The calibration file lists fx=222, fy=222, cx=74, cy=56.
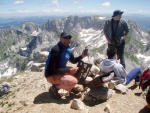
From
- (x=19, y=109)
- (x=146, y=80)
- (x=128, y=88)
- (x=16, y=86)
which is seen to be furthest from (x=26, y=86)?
(x=146, y=80)

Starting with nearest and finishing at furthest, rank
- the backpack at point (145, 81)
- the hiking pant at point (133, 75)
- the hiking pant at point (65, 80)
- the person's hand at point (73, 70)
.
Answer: the backpack at point (145, 81)
the hiking pant at point (65, 80)
the person's hand at point (73, 70)
the hiking pant at point (133, 75)

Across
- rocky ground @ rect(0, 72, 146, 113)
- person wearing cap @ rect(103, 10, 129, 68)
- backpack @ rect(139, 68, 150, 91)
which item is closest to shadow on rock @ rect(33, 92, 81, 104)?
rocky ground @ rect(0, 72, 146, 113)

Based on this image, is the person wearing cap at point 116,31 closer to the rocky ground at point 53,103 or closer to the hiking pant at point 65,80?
the rocky ground at point 53,103

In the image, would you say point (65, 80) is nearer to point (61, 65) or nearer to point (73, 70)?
point (61, 65)

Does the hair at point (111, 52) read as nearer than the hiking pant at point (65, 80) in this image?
No

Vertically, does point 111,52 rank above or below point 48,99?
above

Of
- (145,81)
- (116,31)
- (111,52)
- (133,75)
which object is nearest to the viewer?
(145,81)

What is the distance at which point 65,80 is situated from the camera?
10.5 meters

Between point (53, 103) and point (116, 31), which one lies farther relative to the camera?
point (116, 31)

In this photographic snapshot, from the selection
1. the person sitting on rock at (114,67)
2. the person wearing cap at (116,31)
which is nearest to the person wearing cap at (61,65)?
the person sitting on rock at (114,67)

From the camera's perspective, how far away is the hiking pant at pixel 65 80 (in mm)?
10522

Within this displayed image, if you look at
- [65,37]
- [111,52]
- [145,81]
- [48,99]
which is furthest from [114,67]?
[48,99]

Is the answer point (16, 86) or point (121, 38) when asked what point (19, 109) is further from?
point (121, 38)

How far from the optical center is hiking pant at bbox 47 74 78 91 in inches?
414
